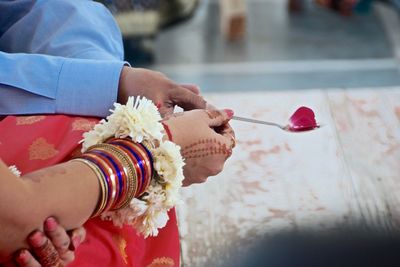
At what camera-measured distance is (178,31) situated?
279 cm

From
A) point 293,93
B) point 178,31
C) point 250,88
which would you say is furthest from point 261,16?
point 293,93

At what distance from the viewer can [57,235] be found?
0.68m

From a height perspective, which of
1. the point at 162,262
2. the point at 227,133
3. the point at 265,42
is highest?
the point at 227,133

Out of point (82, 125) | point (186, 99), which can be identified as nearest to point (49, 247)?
point (82, 125)

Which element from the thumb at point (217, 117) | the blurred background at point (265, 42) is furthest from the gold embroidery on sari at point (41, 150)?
the blurred background at point (265, 42)

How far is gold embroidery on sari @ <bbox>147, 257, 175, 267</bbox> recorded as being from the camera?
2.89 feet

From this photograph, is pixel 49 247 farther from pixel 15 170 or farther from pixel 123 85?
pixel 123 85

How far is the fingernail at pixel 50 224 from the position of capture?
667 mm

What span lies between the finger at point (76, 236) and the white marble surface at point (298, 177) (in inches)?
13.2

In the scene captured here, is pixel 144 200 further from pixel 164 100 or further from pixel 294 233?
pixel 294 233

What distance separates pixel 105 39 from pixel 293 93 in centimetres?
48

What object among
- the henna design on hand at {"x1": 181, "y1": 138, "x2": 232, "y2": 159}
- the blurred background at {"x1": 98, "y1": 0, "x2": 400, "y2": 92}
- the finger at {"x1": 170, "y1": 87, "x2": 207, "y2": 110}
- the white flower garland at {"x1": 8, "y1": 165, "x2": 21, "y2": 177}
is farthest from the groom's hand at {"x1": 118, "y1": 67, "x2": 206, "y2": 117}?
the blurred background at {"x1": 98, "y1": 0, "x2": 400, "y2": 92}

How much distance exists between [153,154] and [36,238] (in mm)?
168

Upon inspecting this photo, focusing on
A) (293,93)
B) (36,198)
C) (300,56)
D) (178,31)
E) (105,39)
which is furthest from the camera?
(178,31)
